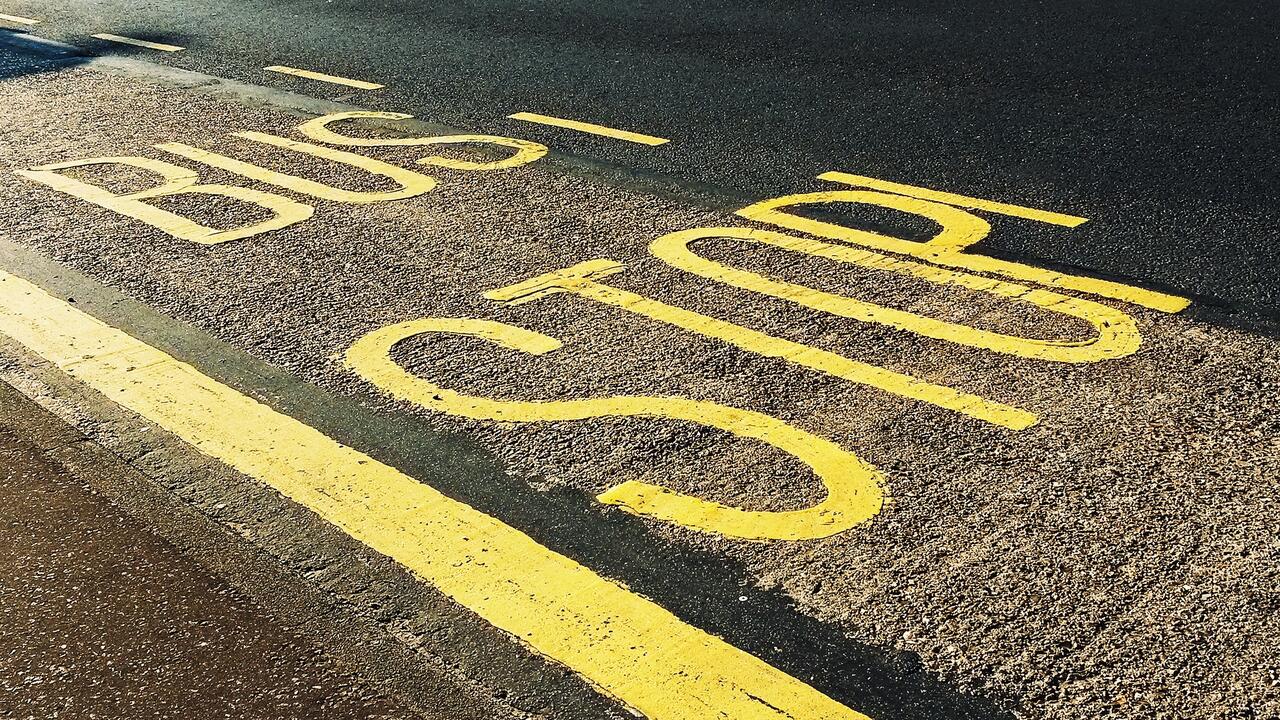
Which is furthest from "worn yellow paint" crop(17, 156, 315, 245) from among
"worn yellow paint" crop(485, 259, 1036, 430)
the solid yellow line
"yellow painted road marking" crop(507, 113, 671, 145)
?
the solid yellow line

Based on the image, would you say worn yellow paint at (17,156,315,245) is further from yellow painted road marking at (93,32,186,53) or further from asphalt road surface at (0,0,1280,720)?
yellow painted road marking at (93,32,186,53)

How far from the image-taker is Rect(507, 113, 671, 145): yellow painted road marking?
652 cm

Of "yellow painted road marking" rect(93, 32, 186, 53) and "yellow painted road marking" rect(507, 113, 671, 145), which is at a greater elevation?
"yellow painted road marking" rect(507, 113, 671, 145)

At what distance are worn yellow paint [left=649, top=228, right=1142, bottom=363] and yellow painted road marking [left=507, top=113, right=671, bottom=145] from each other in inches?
59.3

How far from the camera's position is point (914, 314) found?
4.19m

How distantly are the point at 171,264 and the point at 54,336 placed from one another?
76 centimetres

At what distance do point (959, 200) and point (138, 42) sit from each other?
6612 mm

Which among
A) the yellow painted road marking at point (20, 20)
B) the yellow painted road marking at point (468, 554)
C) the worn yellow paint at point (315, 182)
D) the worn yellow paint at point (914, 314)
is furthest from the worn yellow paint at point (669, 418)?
the yellow painted road marking at point (20, 20)

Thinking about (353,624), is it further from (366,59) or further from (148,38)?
(148,38)

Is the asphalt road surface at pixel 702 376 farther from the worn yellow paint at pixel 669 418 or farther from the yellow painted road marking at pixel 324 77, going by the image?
the yellow painted road marking at pixel 324 77

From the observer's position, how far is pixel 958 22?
8.98m

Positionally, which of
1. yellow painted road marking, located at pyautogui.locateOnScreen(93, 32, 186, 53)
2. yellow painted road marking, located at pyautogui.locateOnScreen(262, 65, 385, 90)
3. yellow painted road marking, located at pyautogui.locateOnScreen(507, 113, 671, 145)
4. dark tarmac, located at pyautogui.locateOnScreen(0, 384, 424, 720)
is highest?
yellow painted road marking, located at pyautogui.locateOnScreen(507, 113, 671, 145)

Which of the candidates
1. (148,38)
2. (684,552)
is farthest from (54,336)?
(148,38)

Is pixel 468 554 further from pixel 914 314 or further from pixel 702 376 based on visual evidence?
pixel 914 314
